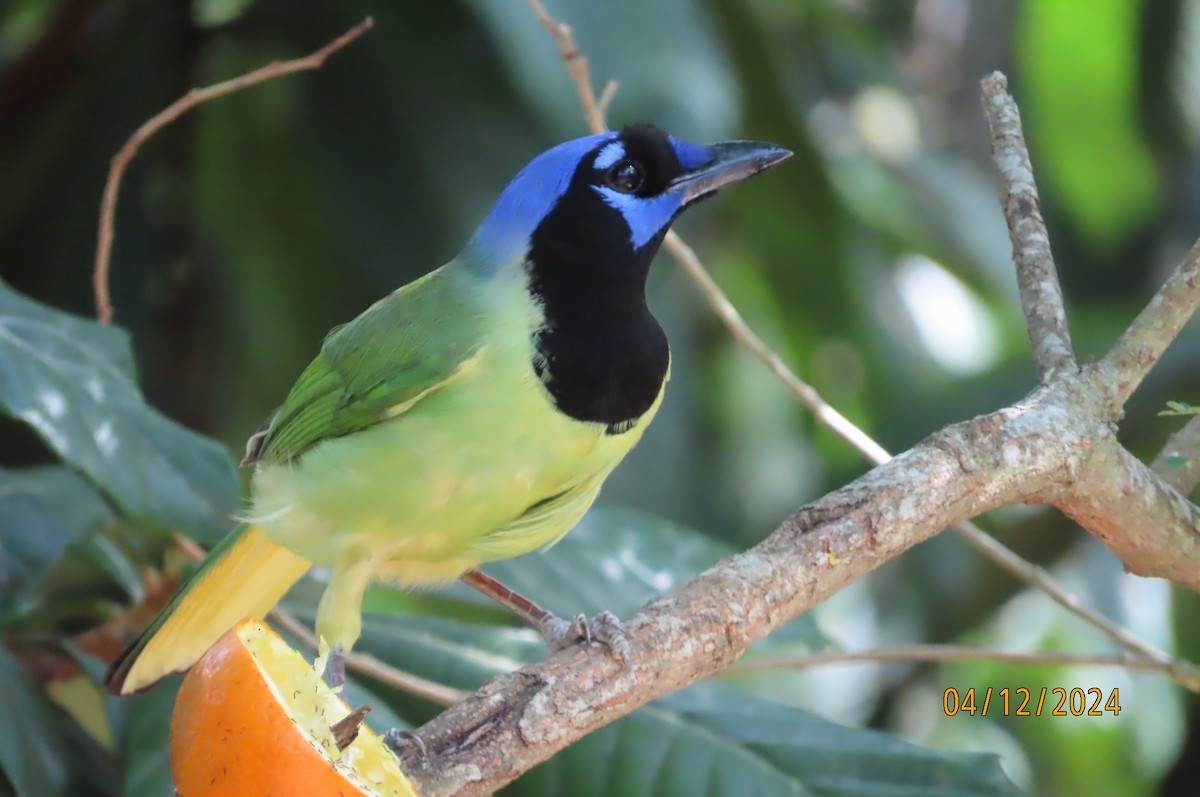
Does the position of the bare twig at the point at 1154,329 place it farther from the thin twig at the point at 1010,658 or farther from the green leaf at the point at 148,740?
the green leaf at the point at 148,740

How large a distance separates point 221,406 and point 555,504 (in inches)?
110

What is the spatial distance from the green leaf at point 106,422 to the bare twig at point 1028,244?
180 centimetres

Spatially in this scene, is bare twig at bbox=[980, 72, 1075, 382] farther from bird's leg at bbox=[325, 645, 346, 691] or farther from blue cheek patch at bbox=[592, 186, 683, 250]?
bird's leg at bbox=[325, 645, 346, 691]

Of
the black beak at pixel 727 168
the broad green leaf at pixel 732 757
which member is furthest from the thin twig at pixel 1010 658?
the black beak at pixel 727 168

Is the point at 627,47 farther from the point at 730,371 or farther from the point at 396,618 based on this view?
the point at 730,371

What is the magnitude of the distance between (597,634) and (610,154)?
106 centimetres

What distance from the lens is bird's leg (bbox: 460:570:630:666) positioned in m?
2.08

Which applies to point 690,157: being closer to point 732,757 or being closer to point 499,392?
point 499,392

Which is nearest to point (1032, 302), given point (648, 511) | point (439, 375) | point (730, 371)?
point (439, 375)

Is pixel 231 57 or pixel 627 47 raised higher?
pixel 231 57

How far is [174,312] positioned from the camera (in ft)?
16.1

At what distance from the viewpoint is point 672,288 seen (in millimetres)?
5969

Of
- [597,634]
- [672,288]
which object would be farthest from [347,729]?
[672,288]
